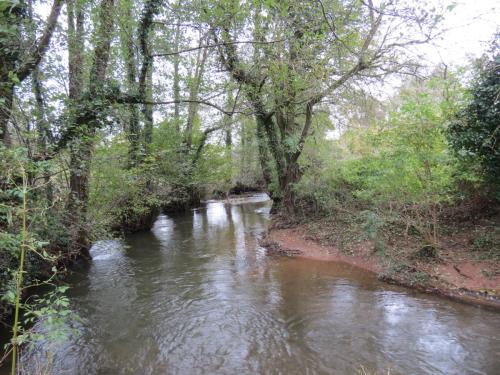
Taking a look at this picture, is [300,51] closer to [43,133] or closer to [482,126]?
[482,126]

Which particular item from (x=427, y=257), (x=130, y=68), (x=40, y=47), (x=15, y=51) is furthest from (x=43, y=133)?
(x=427, y=257)

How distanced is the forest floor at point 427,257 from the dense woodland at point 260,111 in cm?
19

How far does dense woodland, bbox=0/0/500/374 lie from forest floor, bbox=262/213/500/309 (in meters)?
0.19

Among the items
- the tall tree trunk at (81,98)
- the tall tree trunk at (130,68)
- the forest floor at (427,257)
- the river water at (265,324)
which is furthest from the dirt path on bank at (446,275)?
the tall tree trunk at (81,98)

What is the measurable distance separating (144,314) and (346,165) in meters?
8.55

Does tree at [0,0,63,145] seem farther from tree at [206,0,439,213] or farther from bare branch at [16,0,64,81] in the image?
tree at [206,0,439,213]

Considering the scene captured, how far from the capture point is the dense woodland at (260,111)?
622 cm

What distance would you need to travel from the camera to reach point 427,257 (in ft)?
26.8

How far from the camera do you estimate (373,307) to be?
657 cm

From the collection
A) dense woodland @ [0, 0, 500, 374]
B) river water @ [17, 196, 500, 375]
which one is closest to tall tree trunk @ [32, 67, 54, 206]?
dense woodland @ [0, 0, 500, 374]

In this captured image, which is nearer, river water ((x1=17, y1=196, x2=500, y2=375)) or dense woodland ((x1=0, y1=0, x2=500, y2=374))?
river water ((x1=17, y1=196, x2=500, y2=375))

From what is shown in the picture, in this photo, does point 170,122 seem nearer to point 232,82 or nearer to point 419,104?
point 232,82

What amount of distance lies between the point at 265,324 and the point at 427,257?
489cm

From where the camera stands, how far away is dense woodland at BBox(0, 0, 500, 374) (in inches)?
245
